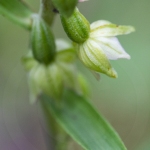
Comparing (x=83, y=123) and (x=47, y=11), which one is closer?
(x=47, y=11)

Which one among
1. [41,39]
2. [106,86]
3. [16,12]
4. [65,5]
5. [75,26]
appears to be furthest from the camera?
[106,86]

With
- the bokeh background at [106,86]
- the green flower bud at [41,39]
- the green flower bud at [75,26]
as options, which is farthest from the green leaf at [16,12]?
the bokeh background at [106,86]

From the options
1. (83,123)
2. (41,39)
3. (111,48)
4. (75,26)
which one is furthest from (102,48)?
(83,123)

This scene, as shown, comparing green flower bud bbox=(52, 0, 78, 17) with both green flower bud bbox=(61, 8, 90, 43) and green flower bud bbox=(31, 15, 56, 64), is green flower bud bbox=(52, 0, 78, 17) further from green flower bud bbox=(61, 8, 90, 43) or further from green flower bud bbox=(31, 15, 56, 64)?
green flower bud bbox=(31, 15, 56, 64)

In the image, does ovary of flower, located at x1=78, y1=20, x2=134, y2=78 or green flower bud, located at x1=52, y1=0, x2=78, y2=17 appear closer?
green flower bud, located at x1=52, y1=0, x2=78, y2=17

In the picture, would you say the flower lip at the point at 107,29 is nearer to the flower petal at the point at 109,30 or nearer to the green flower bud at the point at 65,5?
the flower petal at the point at 109,30

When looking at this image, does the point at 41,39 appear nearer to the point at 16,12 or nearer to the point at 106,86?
the point at 16,12

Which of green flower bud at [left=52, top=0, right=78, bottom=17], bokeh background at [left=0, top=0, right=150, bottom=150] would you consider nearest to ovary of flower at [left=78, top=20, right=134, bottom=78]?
green flower bud at [left=52, top=0, right=78, bottom=17]
